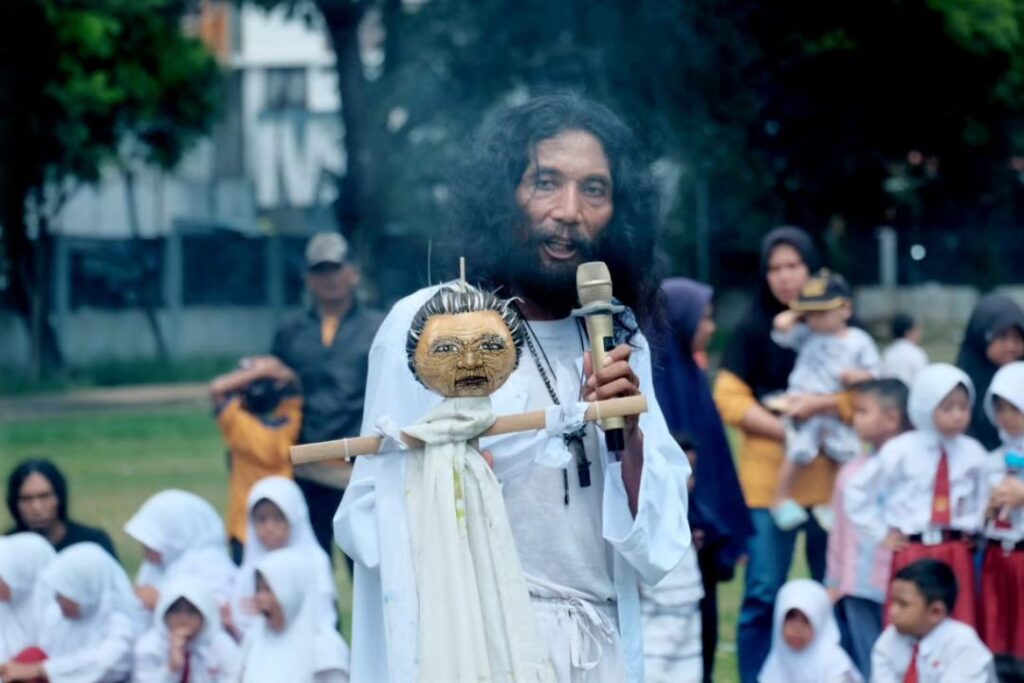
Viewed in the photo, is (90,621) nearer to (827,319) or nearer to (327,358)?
(327,358)

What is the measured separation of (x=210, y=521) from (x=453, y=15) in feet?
48.1

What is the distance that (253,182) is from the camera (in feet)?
128

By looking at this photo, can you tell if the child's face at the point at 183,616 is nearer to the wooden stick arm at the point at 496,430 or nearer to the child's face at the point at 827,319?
the child's face at the point at 827,319

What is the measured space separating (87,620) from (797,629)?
2.70 m

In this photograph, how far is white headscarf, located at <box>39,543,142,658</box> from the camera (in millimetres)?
7004

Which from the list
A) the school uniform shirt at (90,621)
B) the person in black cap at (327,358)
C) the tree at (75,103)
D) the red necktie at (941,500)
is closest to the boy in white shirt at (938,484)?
the red necktie at (941,500)

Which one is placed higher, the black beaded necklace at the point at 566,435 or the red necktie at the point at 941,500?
the black beaded necklace at the point at 566,435

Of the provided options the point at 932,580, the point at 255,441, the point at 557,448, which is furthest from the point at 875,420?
the point at 557,448

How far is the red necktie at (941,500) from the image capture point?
22.1 ft

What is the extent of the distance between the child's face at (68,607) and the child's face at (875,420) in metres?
3.15

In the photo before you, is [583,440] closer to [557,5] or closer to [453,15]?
[557,5]

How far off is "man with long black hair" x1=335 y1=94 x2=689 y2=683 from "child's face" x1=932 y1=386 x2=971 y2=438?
10.0 ft

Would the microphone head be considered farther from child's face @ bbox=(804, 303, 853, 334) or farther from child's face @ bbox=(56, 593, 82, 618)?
child's face @ bbox=(804, 303, 853, 334)

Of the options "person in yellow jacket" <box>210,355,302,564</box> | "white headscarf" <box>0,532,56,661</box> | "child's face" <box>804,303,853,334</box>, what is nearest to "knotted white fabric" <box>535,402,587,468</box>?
"white headscarf" <box>0,532,56,661</box>
